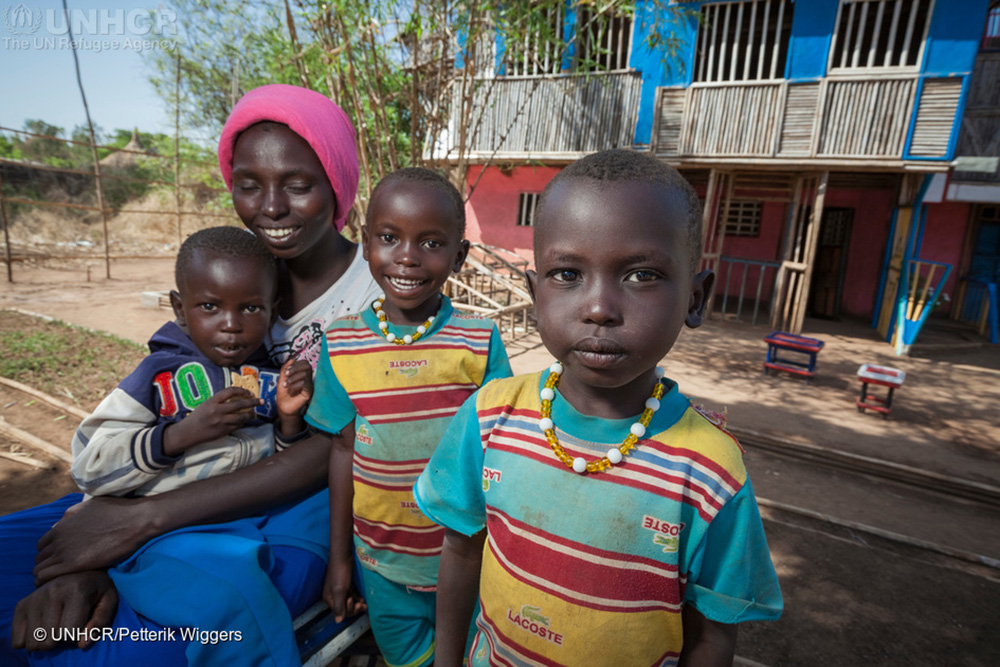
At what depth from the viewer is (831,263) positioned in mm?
12531

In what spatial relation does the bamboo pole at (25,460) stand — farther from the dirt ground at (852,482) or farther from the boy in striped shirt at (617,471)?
the boy in striped shirt at (617,471)

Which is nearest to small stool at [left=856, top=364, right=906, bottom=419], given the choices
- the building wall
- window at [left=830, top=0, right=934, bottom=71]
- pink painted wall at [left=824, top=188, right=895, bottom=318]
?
the building wall

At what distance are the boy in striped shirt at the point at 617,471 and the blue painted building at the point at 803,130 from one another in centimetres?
620

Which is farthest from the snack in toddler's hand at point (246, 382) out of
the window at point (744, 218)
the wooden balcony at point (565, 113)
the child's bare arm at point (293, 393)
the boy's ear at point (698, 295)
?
the window at point (744, 218)

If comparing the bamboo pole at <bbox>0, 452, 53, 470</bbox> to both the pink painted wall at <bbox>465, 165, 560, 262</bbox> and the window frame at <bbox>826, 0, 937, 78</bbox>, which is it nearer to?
the pink painted wall at <bbox>465, 165, 560, 262</bbox>

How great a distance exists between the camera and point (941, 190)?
9656 mm

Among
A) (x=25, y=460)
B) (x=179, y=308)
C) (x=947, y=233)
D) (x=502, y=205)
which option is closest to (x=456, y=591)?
(x=179, y=308)

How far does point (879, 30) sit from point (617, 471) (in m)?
10.9

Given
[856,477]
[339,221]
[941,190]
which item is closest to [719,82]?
[941,190]

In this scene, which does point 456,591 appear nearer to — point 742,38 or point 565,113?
point 565,113

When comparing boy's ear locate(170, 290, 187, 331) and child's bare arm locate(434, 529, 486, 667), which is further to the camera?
boy's ear locate(170, 290, 187, 331)

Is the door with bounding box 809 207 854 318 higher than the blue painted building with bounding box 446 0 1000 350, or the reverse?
the blue painted building with bounding box 446 0 1000 350

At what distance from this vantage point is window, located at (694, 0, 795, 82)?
8961 millimetres

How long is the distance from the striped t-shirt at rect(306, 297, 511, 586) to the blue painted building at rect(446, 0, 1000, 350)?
5688mm
